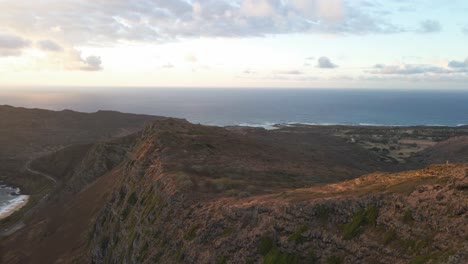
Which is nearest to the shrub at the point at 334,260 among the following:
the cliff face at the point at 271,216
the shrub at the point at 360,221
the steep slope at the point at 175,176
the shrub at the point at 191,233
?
the cliff face at the point at 271,216

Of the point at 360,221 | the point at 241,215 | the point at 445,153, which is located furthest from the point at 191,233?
the point at 445,153

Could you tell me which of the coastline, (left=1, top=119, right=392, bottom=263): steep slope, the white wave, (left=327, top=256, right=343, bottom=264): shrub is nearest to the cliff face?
(left=327, top=256, right=343, bottom=264): shrub

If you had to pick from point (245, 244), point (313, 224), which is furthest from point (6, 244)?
point (313, 224)

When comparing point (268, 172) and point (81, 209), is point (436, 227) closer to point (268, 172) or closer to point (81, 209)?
point (268, 172)

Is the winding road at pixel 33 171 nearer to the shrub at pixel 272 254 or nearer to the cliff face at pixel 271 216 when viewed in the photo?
the cliff face at pixel 271 216

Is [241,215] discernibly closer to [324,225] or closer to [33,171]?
[324,225]
